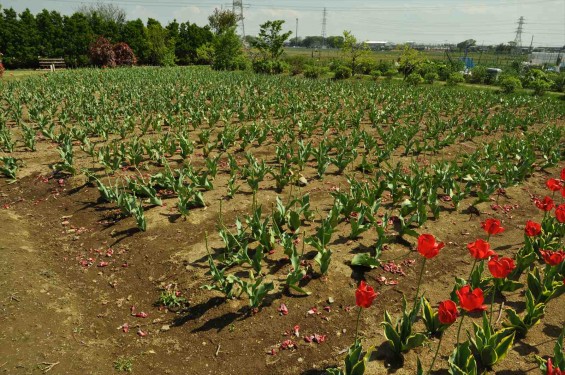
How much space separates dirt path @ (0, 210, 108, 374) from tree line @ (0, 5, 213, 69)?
129 feet

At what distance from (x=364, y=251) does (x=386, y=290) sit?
0.89 m

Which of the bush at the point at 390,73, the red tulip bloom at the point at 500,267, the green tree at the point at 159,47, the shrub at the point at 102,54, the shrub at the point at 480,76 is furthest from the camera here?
the green tree at the point at 159,47

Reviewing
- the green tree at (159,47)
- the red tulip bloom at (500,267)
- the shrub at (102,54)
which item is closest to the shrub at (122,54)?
the shrub at (102,54)

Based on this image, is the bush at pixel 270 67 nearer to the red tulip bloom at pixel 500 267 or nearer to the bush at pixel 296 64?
the bush at pixel 296 64

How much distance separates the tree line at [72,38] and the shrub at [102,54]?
2712mm

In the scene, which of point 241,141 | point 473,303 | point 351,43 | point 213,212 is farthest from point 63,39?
point 473,303

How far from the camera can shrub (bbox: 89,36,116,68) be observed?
36344 millimetres

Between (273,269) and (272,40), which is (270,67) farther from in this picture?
(273,269)

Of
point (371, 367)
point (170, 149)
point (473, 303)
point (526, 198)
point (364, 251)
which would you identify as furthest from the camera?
point (170, 149)

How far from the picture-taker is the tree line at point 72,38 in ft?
118

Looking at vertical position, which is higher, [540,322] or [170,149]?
[170,149]

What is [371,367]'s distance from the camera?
392 centimetres

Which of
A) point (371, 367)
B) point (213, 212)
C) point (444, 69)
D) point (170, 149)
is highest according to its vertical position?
point (444, 69)

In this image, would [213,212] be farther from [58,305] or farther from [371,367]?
[371,367]
